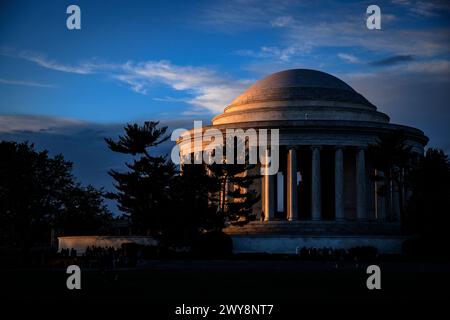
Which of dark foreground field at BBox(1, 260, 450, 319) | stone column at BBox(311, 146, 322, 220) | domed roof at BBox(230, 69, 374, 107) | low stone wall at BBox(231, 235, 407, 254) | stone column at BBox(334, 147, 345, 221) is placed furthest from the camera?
domed roof at BBox(230, 69, 374, 107)

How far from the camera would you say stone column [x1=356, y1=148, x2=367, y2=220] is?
88.1 meters

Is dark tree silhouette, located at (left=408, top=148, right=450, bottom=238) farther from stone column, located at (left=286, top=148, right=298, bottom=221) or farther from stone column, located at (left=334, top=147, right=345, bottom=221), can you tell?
stone column, located at (left=286, top=148, right=298, bottom=221)

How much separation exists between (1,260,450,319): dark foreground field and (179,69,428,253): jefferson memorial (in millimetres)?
22889

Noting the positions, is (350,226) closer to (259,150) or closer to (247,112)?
(259,150)

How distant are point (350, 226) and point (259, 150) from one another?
46.3ft

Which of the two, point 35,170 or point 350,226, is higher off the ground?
point 35,170

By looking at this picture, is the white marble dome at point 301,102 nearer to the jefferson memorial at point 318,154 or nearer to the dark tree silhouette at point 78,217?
the jefferson memorial at point 318,154

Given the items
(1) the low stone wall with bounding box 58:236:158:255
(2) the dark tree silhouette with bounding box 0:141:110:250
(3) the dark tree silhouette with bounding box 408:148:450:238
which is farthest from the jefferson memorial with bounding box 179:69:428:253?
(2) the dark tree silhouette with bounding box 0:141:110:250

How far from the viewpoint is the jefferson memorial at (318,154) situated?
79.6 m

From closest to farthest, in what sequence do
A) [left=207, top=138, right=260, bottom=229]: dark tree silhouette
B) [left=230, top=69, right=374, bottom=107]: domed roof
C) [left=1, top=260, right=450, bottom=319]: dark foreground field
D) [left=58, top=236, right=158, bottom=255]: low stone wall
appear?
[left=1, top=260, right=450, bottom=319]: dark foreground field, [left=207, top=138, right=260, bottom=229]: dark tree silhouette, [left=58, top=236, right=158, bottom=255]: low stone wall, [left=230, top=69, right=374, bottom=107]: domed roof

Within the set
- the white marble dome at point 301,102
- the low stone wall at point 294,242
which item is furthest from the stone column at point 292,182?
the low stone wall at point 294,242

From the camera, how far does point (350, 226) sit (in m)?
84.8
